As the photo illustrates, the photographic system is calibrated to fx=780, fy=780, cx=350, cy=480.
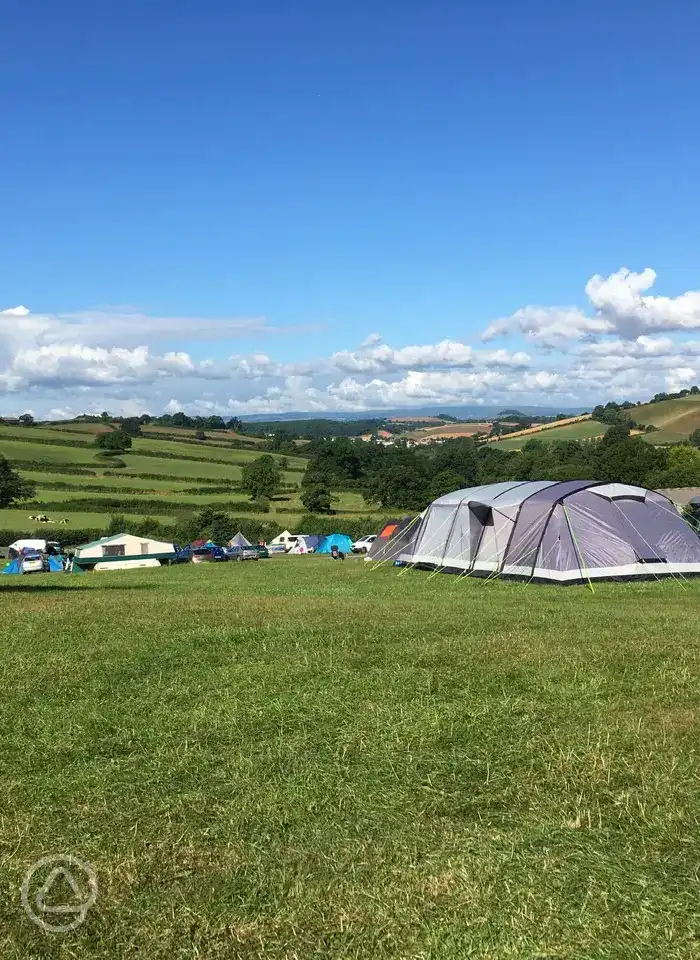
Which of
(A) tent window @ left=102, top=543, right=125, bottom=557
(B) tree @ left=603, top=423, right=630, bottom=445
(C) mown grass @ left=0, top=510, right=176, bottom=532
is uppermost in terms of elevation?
(B) tree @ left=603, top=423, right=630, bottom=445

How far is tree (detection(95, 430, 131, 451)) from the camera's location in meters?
117

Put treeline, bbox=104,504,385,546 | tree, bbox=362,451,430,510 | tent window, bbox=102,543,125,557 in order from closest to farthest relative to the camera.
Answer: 1. tent window, bbox=102,543,125,557
2. treeline, bbox=104,504,385,546
3. tree, bbox=362,451,430,510

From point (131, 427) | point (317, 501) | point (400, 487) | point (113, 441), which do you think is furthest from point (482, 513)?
point (131, 427)

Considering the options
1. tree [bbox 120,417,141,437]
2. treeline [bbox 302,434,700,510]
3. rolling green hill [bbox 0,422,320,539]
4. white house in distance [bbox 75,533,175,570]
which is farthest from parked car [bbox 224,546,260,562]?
tree [bbox 120,417,141,437]

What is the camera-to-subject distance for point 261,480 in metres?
101

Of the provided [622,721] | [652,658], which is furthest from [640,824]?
[652,658]

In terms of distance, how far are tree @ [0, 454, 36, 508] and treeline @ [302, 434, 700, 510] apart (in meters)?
33.3

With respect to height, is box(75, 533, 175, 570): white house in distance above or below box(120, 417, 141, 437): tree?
below

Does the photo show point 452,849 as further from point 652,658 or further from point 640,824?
point 652,658

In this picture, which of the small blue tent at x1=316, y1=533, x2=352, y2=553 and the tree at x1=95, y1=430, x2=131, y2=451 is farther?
the tree at x1=95, y1=430, x2=131, y2=451

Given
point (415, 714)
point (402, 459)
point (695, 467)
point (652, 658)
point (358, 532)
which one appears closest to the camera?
point (415, 714)

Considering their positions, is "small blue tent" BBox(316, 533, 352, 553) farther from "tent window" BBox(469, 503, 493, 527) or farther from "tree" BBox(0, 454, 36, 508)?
"tree" BBox(0, 454, 36, 508)

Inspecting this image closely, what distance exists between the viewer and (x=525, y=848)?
5.15 meters

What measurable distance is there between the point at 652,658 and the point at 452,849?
5703mm
